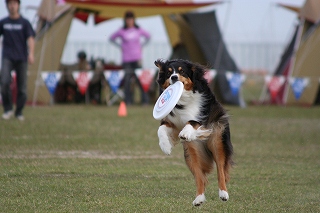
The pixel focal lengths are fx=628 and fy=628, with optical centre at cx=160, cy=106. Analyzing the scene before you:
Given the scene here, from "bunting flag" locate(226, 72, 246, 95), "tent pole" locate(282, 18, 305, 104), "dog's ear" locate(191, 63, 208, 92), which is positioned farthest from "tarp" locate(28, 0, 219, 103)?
"dog's ear" locate(191, 63, 208, 92)

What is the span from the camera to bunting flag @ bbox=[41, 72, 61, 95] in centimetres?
1632

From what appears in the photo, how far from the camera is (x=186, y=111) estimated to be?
6016 millimetres

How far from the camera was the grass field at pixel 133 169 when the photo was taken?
5480 mm

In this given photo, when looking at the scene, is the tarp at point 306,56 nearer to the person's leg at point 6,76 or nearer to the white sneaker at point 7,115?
the white sneaker at point 7,115

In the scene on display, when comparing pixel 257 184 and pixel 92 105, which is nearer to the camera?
pixel 257 184

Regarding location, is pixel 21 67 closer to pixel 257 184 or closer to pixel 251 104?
pixel 257 184

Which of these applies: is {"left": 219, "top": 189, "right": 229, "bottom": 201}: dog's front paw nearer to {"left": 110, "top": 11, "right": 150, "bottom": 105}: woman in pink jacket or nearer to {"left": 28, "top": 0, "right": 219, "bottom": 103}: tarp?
{"left": 110, "top": 11, "right": 150, "bottom": 105}: woman in pink jacket

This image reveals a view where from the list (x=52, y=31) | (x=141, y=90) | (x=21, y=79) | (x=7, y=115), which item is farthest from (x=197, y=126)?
(x=52, y=31)

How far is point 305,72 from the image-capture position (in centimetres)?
1742

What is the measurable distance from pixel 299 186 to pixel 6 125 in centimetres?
629

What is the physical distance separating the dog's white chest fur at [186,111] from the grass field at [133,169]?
69 cm

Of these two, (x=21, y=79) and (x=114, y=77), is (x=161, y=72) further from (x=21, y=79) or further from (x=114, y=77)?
(x=114, y=77)

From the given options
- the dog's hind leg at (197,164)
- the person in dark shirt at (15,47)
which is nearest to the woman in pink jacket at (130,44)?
the person in dark shirt at (15,47)

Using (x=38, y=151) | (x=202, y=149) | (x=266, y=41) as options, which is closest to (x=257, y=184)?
(x=202, y=149)
